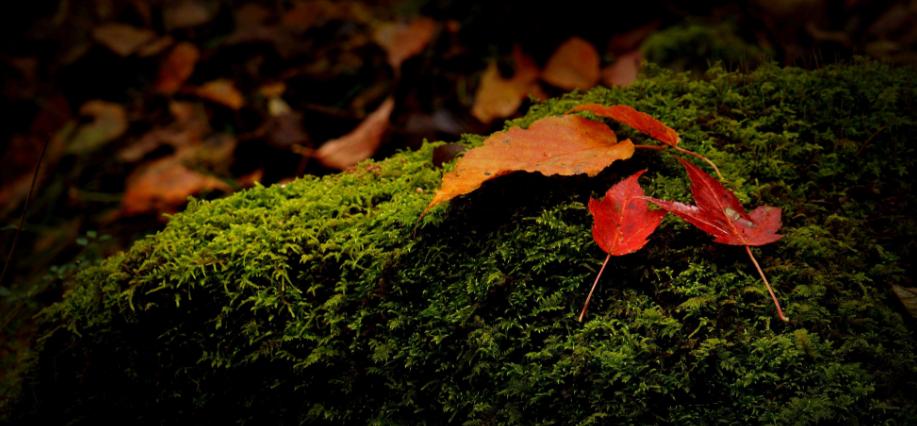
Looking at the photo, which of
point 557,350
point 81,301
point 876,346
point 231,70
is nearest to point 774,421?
point 876,346

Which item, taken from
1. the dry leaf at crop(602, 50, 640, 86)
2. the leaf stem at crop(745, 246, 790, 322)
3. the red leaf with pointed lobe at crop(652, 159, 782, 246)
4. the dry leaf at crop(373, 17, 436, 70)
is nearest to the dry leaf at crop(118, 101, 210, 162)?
the dry leaf at crop(373, 17, 436, 70)

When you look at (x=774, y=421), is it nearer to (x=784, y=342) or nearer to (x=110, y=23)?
(x=784, y=342)

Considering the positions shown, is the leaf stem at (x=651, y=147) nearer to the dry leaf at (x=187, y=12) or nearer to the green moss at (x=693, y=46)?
the green moss at (x=693, y=46)

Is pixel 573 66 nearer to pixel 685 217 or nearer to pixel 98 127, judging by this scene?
pixel 685 217

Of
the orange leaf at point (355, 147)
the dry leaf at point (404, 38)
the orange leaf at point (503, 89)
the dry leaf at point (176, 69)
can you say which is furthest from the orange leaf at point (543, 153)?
the dry leaf at point (176, 69)

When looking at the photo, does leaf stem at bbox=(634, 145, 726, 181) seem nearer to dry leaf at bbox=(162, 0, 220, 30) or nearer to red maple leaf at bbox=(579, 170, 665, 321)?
red maple leaf at bbox=(579, 170, 665, 321)

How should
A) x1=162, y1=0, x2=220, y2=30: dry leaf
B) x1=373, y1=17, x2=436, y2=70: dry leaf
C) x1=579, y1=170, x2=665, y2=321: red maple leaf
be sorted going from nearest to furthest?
x1=579, y1=170, x2=665, y2=321: red maple leaf
x1=373, y1=17, x2=436, y2=70: dry leaf
x1=162, y1=0, x2=220, y2=30: dry leaf

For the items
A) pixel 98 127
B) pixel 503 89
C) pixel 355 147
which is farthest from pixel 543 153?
pixel 98 127
